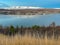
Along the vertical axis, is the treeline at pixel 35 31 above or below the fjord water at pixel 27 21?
above

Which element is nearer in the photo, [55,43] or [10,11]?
[55,43]

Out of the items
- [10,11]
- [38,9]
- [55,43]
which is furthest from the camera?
[38,9]

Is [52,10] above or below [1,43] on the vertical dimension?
below

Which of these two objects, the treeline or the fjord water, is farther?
the fjord water

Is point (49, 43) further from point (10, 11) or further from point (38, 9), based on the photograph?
point (38, 9)

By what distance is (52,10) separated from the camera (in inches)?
3536

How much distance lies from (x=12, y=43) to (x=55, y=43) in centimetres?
120

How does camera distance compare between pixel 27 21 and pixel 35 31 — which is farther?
pixel 27 21

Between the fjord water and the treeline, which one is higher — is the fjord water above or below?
below

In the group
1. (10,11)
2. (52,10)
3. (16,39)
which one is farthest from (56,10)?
(16,39)

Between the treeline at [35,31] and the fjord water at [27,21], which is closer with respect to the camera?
the treeline at [35,31]

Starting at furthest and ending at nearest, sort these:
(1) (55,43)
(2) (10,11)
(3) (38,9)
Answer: (3) (38,9) < (2) (10,11) < (1) (55,43)

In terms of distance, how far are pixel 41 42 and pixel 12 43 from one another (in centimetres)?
82

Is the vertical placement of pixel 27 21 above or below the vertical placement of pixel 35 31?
below
